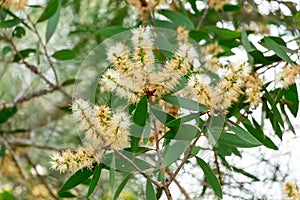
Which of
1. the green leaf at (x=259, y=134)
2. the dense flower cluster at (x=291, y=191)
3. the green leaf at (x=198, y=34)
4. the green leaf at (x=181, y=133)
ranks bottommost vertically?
the dense flower cluster at (x=291, y=191)

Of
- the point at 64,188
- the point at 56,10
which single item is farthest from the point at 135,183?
the point at 64,188

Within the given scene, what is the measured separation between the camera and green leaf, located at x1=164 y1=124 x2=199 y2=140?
2.45ft

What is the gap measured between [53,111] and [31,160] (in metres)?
0.14

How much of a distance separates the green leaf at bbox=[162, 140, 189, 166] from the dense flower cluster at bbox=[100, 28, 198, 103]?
0.09 m

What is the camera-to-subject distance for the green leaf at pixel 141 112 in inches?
26.3

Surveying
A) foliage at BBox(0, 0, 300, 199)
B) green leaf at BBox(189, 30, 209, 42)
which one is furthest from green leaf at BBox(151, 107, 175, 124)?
green leaf at BBox(189, 30, 209, 42)

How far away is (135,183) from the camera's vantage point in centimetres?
130

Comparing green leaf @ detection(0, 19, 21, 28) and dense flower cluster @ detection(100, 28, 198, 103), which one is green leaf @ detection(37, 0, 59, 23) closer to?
green leaf @ detection(0, 19, 21, 28)

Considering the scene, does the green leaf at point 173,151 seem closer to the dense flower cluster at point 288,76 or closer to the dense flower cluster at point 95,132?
the dense flower cluster at point 95,132

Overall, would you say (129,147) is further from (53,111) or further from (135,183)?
(53,111)

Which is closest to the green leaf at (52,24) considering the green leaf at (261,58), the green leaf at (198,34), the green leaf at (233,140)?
the green leaf at (198,34)

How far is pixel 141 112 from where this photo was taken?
68cm

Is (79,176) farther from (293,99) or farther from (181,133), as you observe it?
(293,99)

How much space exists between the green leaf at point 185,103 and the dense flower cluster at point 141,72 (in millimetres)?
14
